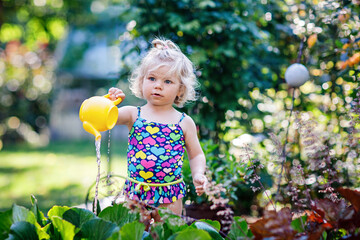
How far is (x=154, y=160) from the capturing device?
170cm

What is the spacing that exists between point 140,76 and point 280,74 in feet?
6.17

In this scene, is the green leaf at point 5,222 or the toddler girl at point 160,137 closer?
the green leaf at point 5,222

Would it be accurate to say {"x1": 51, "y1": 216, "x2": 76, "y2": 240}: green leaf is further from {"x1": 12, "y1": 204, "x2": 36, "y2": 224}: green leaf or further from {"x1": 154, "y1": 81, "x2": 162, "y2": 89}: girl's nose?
{"x1": 154, "y1": 81, "x2": 162, "y2": 89}: girl's nose

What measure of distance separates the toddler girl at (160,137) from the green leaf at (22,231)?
0.62m

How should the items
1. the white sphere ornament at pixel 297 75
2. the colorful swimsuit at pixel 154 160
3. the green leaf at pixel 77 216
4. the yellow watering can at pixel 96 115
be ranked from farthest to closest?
1. the white sphere ornament at pixel 297 75
2. the colorful swimsuit at pixel 154 160
3. the yellow watering can at pixel 96 115
4. the green leaf at pixel 77 216

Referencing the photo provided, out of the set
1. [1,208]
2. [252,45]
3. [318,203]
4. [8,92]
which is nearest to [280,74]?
[252,45]

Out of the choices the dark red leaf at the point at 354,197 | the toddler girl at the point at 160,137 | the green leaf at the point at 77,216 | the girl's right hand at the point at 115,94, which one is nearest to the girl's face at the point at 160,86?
the toddler girl at the point at 160,137

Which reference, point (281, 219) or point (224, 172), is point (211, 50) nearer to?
point (224, 172)

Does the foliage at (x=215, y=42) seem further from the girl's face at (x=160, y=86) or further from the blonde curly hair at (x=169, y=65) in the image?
the girl's face at (x=160, y=86)

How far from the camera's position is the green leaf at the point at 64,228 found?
1.12 m

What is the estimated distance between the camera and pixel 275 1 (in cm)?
329

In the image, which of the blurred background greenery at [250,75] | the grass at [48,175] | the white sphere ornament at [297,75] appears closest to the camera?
the white sphere ornament at [297,75]

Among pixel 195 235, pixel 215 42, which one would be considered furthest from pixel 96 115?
pixel 215 42

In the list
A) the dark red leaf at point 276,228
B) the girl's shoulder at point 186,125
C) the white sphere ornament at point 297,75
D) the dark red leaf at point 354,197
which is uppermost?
the white sphere ornament at point 297,75
